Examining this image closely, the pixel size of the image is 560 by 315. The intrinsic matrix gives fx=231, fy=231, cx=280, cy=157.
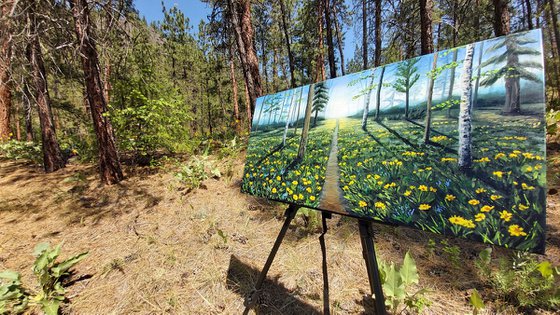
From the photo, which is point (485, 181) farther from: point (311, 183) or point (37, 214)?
point (37, 214)

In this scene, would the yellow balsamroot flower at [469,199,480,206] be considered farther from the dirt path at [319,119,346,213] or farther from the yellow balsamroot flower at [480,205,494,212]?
the dirt path at [319,119,346,213]

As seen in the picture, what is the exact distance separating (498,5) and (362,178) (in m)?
5.67

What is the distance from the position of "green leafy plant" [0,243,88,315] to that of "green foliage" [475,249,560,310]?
12.0 feet

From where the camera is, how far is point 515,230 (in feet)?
2.87

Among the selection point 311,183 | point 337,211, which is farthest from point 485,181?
point 311,183

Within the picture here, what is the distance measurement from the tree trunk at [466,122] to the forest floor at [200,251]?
1561mm

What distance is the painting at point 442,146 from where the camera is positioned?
0.87 m

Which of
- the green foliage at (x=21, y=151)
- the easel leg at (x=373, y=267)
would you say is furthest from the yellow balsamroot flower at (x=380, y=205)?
the green foliage at (x=21, y=151)

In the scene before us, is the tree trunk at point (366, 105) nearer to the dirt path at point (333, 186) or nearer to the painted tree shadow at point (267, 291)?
the dirt path at point (333, 186)

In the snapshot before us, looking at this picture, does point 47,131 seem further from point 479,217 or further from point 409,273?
point 479,217

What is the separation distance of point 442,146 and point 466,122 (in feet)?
0.43

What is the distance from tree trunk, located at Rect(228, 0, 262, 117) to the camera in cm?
527

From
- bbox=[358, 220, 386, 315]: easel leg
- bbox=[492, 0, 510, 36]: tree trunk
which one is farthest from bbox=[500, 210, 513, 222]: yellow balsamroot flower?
bbox=[492, 0, 510, 36]: tree trunk

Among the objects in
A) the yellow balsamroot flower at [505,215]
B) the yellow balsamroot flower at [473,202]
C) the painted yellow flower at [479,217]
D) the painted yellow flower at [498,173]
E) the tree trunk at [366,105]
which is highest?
the tree trunk at [366,105]
